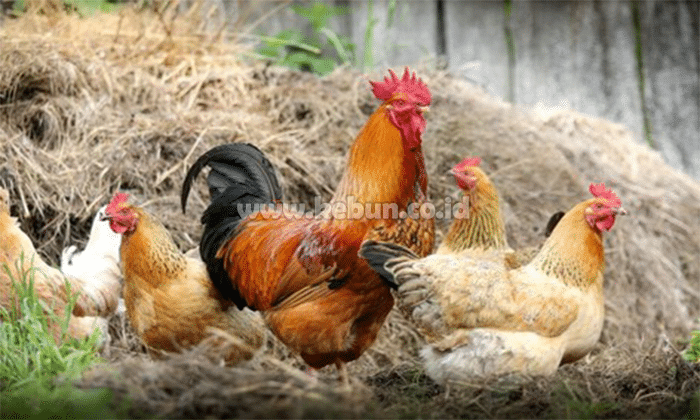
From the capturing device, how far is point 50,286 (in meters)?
4.89

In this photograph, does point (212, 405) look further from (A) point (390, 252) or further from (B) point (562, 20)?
(B) point (562, 20)

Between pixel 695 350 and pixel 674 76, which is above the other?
pixel 674 76

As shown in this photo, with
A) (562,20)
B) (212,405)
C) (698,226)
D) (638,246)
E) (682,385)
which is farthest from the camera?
(562,20)

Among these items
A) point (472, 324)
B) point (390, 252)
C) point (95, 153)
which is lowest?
point (472, 324)

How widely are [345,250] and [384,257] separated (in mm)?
301

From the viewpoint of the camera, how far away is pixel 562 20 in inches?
327

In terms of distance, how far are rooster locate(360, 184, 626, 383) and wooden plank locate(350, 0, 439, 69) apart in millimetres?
4028

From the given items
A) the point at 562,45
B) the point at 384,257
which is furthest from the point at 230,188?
the point at 562,45

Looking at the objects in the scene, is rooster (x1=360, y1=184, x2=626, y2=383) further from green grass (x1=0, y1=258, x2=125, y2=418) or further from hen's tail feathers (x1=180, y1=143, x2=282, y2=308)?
green grass (x1=0, y1=258, x2=125, y2=418)

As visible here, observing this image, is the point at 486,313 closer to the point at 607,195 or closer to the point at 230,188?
the point at 607,195

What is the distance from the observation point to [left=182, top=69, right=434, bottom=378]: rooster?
450cm

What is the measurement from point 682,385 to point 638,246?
2811mm

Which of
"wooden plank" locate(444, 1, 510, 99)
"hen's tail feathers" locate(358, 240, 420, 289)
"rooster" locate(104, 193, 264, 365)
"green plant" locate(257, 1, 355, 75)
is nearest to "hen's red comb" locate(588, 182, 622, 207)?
"hen's tail feathers" locate(358, 240, 420, 289)

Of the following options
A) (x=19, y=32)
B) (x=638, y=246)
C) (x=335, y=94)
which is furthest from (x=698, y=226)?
(x=19, y=32)
